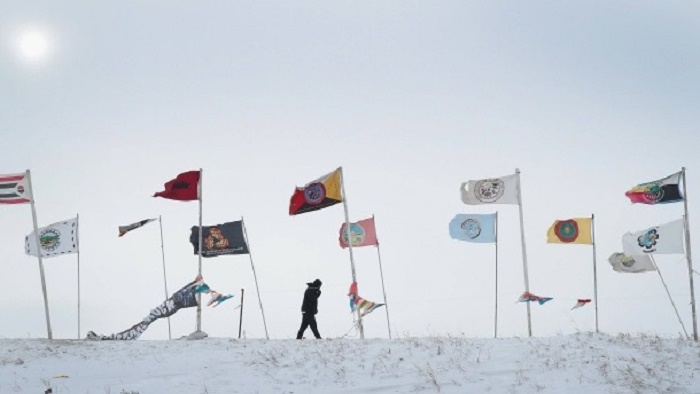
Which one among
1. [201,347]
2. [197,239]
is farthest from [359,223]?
[201,347]

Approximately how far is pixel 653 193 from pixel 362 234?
38.0ft

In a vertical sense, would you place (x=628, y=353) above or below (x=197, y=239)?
below

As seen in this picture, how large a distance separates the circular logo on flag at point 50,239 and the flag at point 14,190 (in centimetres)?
189

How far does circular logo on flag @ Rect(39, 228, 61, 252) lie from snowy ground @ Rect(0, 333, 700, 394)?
8261mm

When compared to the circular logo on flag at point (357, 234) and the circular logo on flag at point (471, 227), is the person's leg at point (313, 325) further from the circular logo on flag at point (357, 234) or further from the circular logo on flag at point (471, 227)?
the circular logo on flag at point (471, 227)

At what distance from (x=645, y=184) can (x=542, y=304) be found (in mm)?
5844

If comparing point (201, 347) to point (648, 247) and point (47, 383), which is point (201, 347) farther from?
point (648, 247)

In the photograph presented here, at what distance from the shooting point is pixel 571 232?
28.8 m

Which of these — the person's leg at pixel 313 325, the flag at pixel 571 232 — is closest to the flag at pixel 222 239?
the person's leg at pixel 313 325

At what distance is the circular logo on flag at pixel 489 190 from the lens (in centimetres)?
2609

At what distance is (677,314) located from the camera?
89.2 ft

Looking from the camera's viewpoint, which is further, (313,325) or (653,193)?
(653,193)

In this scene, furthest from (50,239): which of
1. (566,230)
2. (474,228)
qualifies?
(566,230)

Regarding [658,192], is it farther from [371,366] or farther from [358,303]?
[371,366]
